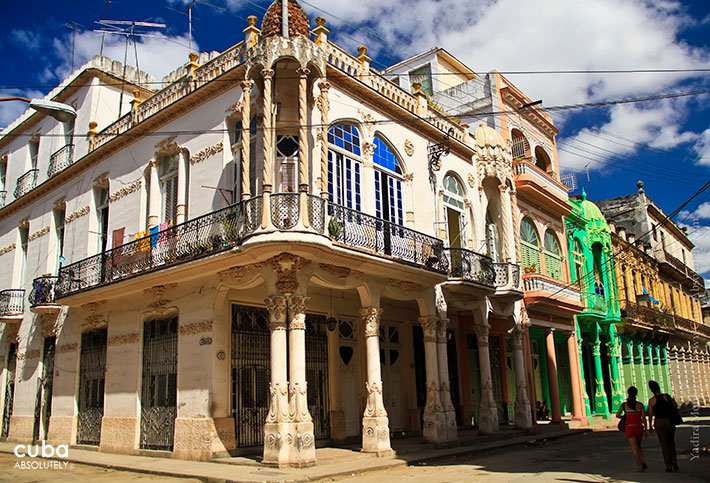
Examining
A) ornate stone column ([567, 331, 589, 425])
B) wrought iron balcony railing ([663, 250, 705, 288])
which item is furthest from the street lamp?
wrought iron balcony railing ([663, 250, 705, 288])

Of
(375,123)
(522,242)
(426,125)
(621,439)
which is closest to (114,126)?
(375,123)

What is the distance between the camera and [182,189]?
1593 cm

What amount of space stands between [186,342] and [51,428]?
7.19 metres

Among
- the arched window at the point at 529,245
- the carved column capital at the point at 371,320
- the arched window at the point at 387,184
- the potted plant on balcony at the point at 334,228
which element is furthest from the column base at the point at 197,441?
the arched window at the point at 529,245

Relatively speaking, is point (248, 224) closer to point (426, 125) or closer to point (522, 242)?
point (426, 125)

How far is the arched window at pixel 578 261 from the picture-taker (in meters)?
26.3

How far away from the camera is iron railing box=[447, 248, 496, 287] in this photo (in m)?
17.7

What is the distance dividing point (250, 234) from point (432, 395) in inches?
271

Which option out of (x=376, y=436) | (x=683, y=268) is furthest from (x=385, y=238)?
(x=683, y=268)

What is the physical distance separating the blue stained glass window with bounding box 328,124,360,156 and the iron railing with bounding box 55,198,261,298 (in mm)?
3377

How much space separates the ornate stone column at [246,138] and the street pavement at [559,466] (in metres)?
6.36

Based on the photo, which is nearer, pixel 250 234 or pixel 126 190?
pixel 250 234

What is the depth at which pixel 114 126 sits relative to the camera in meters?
19.1

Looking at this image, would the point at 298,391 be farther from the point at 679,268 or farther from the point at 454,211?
the point at 679,268
